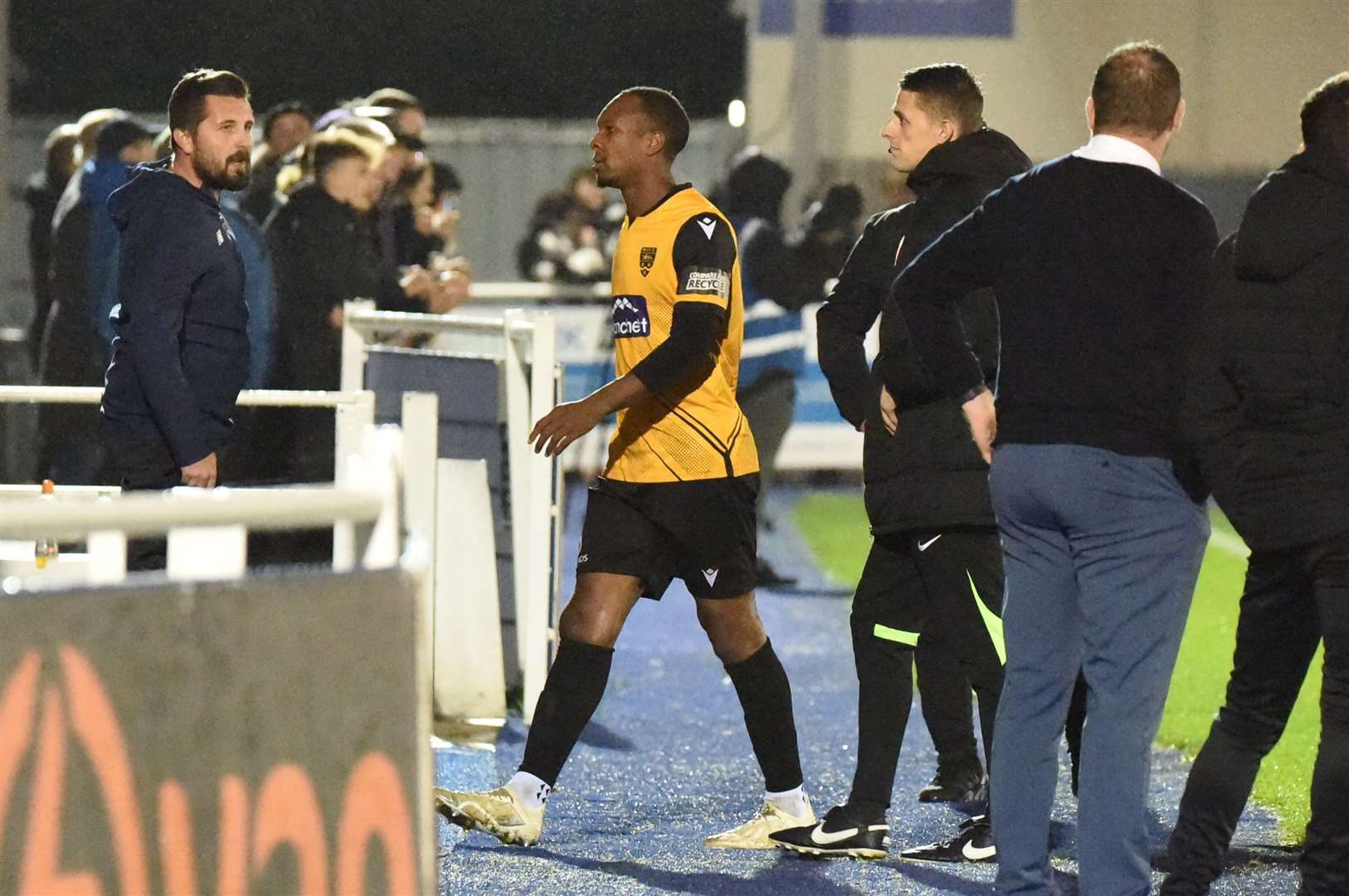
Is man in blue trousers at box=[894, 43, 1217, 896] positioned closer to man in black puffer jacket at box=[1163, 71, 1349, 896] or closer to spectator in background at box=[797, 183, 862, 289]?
man in black puffer jacket at box=[1163, 71, 1349, 896]

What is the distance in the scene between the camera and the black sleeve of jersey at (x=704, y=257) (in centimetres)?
538

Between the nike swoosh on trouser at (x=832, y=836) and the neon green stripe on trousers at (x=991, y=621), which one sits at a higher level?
the neon green stripe on trousers at (x=991, y=621)

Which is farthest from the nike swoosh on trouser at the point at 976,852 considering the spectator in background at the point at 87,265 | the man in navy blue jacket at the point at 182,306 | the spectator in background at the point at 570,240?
the spectator in background at the point at 570,240

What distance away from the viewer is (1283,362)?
14.5ft

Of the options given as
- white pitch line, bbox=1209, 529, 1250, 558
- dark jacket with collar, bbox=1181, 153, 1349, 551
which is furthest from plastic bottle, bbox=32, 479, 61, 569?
white pitch line, bbox=1209, 529, 1250, 558

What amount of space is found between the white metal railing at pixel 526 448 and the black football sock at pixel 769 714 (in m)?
1.99

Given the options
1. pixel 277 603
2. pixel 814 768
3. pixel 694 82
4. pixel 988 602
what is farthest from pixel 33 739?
pixel 694 82

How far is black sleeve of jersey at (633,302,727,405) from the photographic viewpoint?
5.31m

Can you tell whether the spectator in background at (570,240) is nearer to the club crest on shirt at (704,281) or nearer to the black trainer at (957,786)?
the black trainer at (957,786)

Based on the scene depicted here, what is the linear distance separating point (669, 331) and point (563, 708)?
39.0 inches

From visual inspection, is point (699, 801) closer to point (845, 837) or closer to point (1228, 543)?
point (845, 837)

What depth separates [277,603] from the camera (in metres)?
3.00

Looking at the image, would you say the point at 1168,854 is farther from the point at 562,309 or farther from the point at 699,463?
the point at 562,309

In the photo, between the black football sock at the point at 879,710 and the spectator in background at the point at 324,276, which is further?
the spectator in background at the point at 324,276
